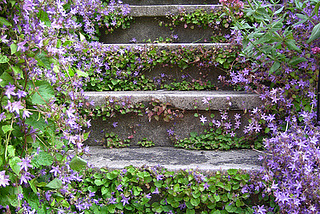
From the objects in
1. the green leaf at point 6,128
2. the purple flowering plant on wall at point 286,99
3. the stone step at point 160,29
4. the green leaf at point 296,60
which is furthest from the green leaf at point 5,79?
the stone step at point 160,29

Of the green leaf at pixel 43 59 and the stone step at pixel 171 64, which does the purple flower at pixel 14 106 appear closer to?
the green leaf at pixel 43 59

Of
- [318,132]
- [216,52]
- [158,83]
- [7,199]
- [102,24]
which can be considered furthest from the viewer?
[102,24]

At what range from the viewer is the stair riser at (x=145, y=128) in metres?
1.79

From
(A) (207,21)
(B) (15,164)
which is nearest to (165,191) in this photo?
(B) (15,164)

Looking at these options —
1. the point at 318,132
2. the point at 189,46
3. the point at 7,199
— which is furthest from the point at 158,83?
the point at 7,199

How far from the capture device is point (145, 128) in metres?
1.81

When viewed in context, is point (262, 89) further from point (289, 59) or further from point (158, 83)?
point (158, 83)

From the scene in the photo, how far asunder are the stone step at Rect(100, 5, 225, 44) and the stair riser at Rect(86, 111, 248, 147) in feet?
2.69

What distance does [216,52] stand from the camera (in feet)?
6.44

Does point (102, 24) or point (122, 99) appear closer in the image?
point (122, 99)

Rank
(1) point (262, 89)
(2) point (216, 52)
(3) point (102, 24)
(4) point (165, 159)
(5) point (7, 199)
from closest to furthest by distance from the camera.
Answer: (5) point (7, 199) < (4) point (165, 159) < (1) point (262, 89) < (2) point (216, 52) < (3) point (102, 24)

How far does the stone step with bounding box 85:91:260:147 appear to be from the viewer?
67.9 inches

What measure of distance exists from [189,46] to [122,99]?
2.09 ft

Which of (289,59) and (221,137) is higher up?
(289,59)
